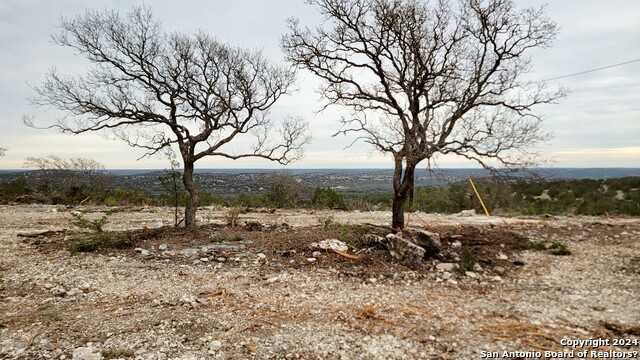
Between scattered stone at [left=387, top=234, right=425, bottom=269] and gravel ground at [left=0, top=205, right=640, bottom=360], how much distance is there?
408 millimetres

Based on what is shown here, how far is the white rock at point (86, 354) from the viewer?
4.67 metres

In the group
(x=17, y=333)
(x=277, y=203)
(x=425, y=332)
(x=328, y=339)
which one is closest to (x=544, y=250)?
(x=425, y=332)

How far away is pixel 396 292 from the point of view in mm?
7066

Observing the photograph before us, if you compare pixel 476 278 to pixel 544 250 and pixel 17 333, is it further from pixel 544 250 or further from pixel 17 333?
pixel 17 333

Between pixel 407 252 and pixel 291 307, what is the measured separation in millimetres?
3287

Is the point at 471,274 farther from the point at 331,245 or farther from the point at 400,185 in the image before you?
the point at 400,185

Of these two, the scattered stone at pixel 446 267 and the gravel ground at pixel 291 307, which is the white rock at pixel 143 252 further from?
A: the scattered stone at pixel 446 267

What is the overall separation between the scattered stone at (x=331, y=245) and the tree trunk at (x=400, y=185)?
204 cm

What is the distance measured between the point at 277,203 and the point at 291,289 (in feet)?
51.8

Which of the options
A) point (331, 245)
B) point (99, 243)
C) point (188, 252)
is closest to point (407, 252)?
point (331, 245)

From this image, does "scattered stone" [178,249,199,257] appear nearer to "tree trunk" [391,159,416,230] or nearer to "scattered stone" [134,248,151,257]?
"scattered stone" [134,248,151,257]

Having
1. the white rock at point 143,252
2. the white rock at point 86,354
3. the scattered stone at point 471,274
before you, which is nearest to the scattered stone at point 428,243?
the scattered stone at point 471,274

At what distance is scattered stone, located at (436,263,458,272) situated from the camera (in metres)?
8.26

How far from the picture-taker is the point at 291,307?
6.31m
